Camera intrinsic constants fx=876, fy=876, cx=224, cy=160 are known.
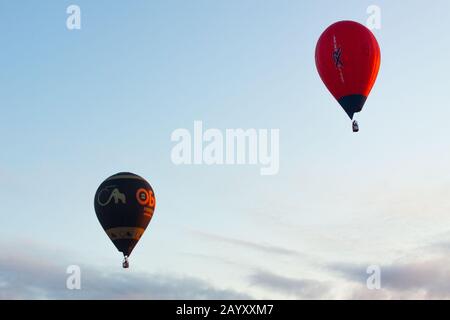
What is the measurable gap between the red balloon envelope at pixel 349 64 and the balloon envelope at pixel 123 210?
15979 millimetres

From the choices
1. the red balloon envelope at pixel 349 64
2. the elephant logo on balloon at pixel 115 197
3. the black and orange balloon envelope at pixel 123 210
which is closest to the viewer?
the red balloon envelope at pixel 349 64

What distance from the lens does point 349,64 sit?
2047 inches

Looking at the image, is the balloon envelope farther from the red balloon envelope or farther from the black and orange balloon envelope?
the red balloon envelope

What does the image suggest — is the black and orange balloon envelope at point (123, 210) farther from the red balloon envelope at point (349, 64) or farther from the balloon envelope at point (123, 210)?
the red balloon envelope at point (349, 64)

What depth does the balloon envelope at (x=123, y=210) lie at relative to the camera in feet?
196

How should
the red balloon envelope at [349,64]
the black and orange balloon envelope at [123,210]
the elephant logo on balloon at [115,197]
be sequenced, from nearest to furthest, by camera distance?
the red balloon envelope at [349,64] < the black and orange balloon envelope at [123,210] < the elephant logo on balloon at [115,197]

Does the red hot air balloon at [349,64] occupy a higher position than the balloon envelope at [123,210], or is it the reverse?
the red hot air balloon at [349,64]

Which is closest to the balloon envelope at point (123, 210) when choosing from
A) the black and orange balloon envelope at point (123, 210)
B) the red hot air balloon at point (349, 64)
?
the black and orange balloon envelope at point (123, 210)

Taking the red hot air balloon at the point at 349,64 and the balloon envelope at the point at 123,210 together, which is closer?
the red hot air balloon at the point at 349,64

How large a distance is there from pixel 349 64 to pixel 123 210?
735 inches
